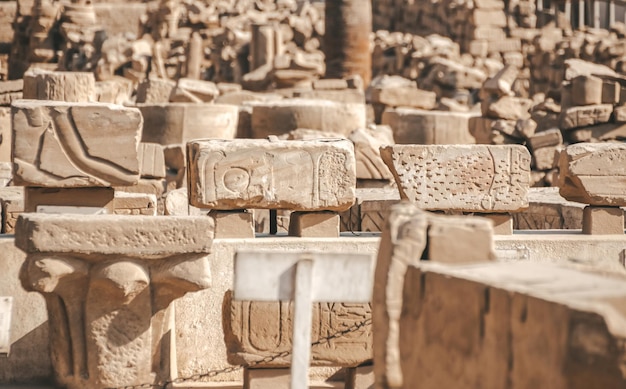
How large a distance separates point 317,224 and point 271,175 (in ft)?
1.62

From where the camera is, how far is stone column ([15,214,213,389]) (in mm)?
6910

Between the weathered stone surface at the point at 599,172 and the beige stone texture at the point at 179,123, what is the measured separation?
6752 mm

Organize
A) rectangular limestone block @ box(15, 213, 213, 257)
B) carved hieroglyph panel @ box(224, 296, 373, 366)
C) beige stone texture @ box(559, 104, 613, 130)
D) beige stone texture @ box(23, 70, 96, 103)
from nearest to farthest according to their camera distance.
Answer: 1. rectangular limestone block @ box(15, 213, 213, 257)
2. carved hieroglyph panel @ box(224, 296, 373, 366)
3. beige stone texture @ box(23, 70, 96, 103)
4. beige stone texture @ box(559, 104, 613, 130)

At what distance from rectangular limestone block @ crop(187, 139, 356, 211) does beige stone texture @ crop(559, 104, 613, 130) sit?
7575 millimetres

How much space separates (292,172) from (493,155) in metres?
1.53

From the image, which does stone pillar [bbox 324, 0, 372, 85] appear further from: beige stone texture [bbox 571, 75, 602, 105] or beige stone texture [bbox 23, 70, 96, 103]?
beige stone texture [bbox 23, 70, 96, 103]

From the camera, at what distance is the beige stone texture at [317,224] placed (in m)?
8.35

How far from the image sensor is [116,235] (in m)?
6.92

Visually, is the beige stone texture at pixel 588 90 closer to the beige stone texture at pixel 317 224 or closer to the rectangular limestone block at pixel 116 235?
the beige stone texture at pixel 317 224

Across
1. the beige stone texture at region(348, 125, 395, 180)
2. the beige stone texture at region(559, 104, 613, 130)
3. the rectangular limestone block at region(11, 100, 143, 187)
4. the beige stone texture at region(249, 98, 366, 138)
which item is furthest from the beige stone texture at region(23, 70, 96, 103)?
Result: the beige stone texture at region(559, 104, 613, 130)

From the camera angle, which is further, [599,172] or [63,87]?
[63,87]

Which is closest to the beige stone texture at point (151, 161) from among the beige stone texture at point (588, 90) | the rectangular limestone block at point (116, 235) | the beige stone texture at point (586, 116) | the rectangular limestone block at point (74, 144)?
the rectangular limestone block at point (74, 144)

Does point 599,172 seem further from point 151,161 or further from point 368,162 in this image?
point 151,161

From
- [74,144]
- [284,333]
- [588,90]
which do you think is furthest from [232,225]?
[588,90]
